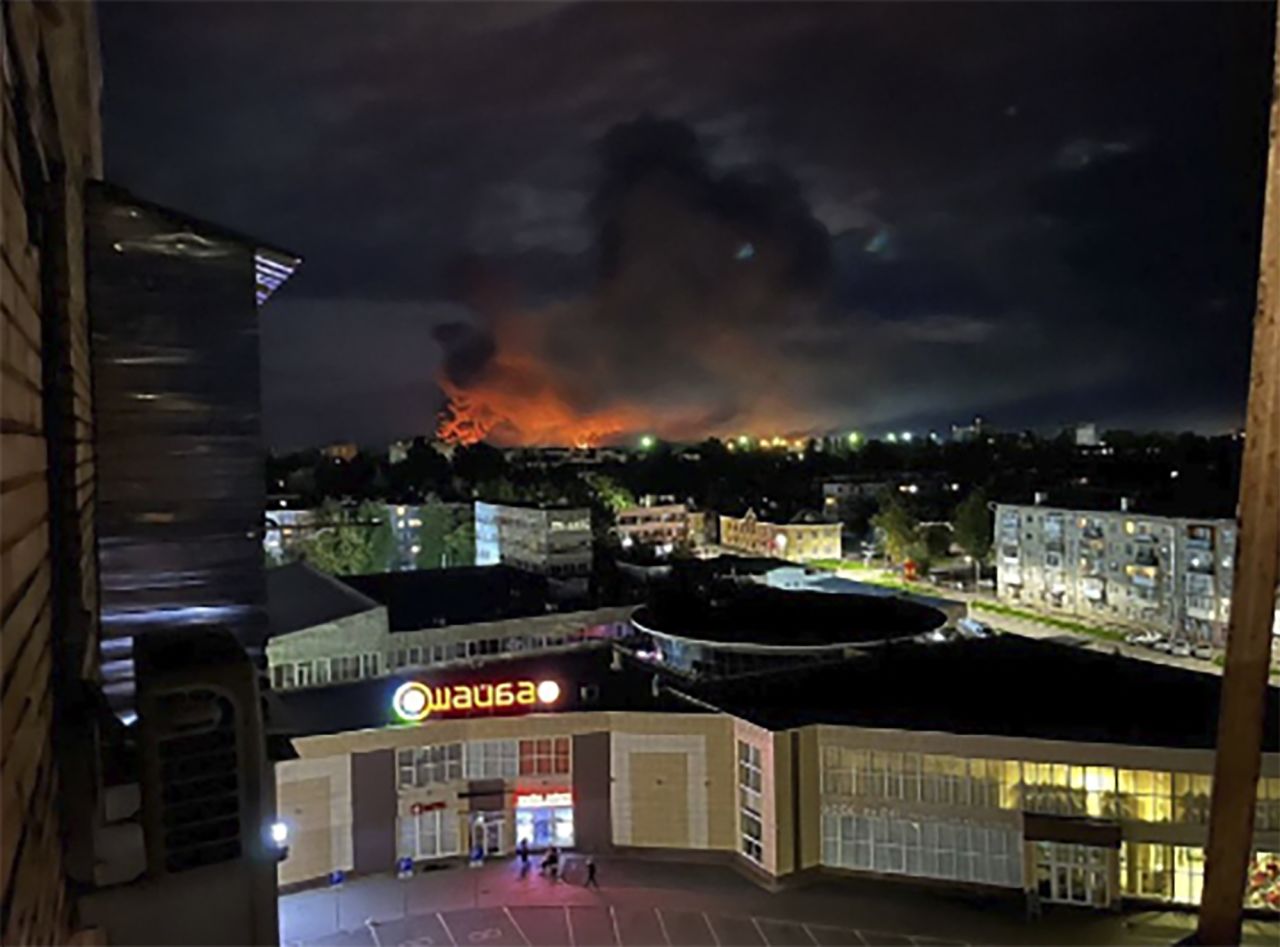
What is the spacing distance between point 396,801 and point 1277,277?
11632 millimetres

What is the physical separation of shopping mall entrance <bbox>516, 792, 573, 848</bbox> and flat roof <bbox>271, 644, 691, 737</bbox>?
1.10 meters

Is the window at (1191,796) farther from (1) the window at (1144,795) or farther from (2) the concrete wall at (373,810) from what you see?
(2) the concrete wall at (373,810)

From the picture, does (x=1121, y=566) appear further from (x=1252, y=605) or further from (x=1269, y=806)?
(x=1252, y=605)

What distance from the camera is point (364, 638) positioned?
14938mm

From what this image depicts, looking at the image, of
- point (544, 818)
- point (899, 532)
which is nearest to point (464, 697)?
point (544, 818)

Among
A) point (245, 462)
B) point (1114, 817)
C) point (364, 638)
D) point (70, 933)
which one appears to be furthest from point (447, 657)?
point (70, 933)

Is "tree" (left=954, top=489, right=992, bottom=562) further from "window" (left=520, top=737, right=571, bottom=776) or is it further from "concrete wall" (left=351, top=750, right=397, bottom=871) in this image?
"concrete wall" (left=351, top=750, right=397, bottom=871)

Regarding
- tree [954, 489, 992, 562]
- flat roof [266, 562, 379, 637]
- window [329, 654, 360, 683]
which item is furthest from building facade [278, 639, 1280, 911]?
tree [954, 489, 992, 562]

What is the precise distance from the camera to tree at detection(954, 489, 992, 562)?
3422 cm

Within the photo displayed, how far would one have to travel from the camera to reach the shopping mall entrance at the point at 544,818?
12703mm

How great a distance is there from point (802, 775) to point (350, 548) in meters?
21.5

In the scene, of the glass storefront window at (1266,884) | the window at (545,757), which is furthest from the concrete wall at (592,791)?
the glass storefront window at (1266,884)

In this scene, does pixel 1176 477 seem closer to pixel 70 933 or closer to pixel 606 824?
pixel 606 824

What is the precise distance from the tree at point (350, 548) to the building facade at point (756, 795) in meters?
16.6
